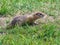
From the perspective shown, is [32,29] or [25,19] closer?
[32,29]

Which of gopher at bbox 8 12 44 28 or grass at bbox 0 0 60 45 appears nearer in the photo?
grass at bbox 0 0 60 45

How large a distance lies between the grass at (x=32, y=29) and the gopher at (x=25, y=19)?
0.60ft

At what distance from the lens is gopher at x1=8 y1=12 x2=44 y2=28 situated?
6715 millimetres

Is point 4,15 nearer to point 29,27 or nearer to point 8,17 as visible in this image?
point 8,17

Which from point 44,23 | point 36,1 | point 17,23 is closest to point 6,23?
point 17,23

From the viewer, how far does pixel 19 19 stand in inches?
266

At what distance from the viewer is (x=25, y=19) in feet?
22.4

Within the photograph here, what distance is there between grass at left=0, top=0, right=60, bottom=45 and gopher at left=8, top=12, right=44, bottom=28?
0.18m

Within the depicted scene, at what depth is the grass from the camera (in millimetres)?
5857

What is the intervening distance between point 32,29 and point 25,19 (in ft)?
1.42

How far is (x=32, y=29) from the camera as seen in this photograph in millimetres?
6484

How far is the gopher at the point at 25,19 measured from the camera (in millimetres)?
6715

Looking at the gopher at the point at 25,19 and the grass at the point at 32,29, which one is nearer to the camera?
the grass at the point at 32,29

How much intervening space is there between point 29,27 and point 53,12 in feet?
3.86
